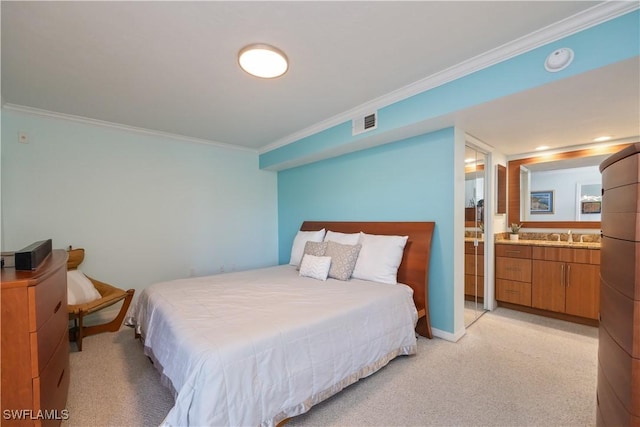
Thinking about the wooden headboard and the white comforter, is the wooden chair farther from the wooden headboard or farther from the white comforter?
the wooden headboard

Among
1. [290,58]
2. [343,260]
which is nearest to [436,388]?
[343,260]

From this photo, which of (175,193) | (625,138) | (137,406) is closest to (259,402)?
(137,406)

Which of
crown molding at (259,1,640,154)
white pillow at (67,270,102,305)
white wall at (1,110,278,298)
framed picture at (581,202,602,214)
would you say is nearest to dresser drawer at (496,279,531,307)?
framed picture at (581,202,602,214)

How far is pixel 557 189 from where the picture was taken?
3.51 m

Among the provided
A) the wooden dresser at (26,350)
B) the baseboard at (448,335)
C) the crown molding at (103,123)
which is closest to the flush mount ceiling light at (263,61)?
the wooden dresser at (26,350)

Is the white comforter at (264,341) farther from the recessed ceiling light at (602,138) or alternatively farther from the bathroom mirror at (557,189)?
the recessed ceiling light at (602,138)

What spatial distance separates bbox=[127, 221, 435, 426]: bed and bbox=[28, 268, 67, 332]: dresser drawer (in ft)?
1.85

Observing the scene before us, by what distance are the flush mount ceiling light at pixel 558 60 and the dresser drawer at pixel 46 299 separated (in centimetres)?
299

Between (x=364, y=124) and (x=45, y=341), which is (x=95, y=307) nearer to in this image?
(x=45, y=341)

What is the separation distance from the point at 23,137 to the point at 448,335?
4.80 metres

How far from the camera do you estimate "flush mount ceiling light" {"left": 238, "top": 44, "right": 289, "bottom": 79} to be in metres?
1.84

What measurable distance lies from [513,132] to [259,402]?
10.6 feet

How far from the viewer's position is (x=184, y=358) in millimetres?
1410

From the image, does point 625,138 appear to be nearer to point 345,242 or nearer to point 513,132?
point 513,132
